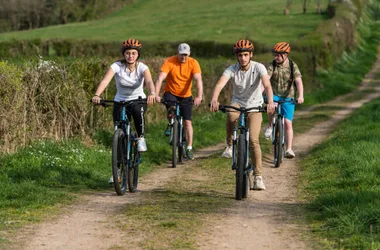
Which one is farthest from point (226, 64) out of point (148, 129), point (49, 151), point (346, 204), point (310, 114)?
point (346, 204)

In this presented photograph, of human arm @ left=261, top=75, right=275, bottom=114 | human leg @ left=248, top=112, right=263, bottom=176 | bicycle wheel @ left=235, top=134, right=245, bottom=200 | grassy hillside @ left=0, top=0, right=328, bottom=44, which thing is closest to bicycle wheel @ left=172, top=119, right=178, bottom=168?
human leg @ left=248, top=112, right=263, bottom=176

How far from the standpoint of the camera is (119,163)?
10055 millimetres

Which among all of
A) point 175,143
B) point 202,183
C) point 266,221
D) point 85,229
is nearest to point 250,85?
point 202,183

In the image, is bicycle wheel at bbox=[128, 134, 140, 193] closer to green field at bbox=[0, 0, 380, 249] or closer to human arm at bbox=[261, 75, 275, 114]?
green field at bbox=[0, 0, 380, 249]

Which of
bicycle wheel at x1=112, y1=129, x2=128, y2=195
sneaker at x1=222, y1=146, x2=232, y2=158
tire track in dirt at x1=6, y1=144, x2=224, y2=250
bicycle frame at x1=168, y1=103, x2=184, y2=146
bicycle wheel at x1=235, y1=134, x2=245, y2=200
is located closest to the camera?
tire track in dirt at x1=6, y1=144, x2=224, y2=250

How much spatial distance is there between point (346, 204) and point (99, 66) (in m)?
8.05

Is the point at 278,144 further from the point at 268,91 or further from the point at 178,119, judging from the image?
the point at 268,91

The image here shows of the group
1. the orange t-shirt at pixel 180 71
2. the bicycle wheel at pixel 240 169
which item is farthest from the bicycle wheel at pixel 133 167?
the orange t-shirt at pixel 180 71

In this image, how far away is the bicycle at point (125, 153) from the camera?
1003cm

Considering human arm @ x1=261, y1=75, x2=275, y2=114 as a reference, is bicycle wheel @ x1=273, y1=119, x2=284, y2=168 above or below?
below

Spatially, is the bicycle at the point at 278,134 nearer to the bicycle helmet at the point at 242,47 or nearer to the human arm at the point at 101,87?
the bicycle helmet at the point at 242,47

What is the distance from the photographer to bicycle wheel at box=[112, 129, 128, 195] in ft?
32.2

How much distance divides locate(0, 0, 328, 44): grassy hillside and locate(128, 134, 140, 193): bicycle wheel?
35.0 meters

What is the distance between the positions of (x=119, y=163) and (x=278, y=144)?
13.9 ft
